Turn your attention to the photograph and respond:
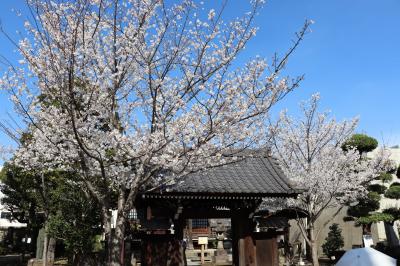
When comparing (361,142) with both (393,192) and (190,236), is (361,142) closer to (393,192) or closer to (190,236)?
(393,192)

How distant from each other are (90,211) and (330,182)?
1055 centimetres

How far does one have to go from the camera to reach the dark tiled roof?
9.77m

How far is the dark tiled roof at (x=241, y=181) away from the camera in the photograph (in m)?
9.77

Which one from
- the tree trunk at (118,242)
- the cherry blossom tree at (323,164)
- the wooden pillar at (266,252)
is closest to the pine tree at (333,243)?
the cherry blossom tree at (323,164)

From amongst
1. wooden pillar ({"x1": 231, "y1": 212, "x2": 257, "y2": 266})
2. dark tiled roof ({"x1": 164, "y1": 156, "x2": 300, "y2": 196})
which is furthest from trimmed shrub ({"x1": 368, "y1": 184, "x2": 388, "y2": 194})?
wooden pillar ({"x1": 231, "y1": 212, "x2": 257, "y2": 266})

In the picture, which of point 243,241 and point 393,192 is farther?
point 393,192

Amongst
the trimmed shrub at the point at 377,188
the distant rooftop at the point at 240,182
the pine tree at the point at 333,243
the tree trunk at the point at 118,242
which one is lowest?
the pine tree at the point at 333,243

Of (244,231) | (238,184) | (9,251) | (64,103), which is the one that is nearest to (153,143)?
(64,103)

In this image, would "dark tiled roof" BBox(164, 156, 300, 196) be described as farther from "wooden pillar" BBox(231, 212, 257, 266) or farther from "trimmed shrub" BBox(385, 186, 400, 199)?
"trimmed shrub" BBox(385, 186, 400, 199)

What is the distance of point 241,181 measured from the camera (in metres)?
10.6

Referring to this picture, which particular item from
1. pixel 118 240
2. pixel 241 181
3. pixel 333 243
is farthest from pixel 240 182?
pixel 333 243

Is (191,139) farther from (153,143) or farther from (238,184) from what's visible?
(238,184)

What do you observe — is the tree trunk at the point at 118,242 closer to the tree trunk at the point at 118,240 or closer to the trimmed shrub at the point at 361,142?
the tree trunk at the point at 118,240

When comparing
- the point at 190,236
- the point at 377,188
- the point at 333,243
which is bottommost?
the point at 333,243
